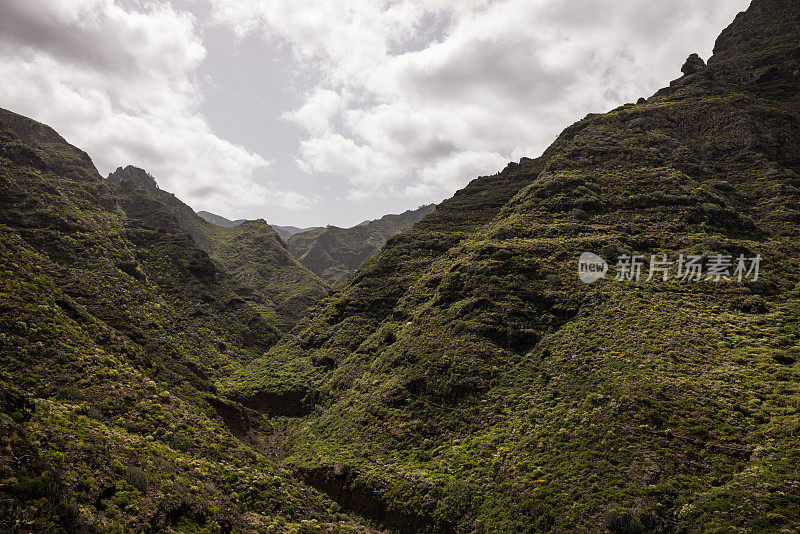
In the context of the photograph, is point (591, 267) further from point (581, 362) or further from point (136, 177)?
point (136, 177)

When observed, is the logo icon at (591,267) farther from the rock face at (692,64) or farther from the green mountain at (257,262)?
the rock face at (692,64)

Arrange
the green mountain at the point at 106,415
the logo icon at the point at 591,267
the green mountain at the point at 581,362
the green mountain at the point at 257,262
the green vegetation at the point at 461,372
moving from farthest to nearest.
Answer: the green mountain at the point at 257,262
the logo icon at the point at 591,267
the green mountain at the point at 581,362
the green vegetation at the point at 461,372
the green mountain at the point at 106,415

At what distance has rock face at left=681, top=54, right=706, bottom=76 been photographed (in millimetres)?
107062

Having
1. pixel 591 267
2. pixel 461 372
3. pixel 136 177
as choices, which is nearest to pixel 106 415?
pixel 461 372

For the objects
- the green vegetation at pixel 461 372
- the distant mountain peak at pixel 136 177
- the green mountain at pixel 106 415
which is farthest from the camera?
the distant mountain peak at pixel 136 177

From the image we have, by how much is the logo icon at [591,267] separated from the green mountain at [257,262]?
241 feet

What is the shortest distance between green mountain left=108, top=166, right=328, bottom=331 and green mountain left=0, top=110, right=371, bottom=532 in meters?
39.7

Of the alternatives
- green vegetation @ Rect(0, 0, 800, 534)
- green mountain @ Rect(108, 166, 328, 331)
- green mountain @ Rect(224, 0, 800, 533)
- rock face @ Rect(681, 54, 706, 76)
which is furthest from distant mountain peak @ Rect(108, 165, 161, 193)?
rock face @ Rect(681, 54, 706, 76)

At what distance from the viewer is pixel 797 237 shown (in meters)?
45.6

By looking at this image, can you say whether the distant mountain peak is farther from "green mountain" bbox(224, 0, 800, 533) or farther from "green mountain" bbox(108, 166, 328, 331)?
"green mountain" bbox(224, 0, 800, 533)

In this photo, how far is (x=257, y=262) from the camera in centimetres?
13188

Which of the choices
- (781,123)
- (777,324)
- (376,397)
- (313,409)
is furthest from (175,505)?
(781,123)

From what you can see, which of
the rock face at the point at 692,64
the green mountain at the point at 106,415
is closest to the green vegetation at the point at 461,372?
the green mountain at the point at 106,415

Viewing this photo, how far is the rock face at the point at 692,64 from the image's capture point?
10706cm
